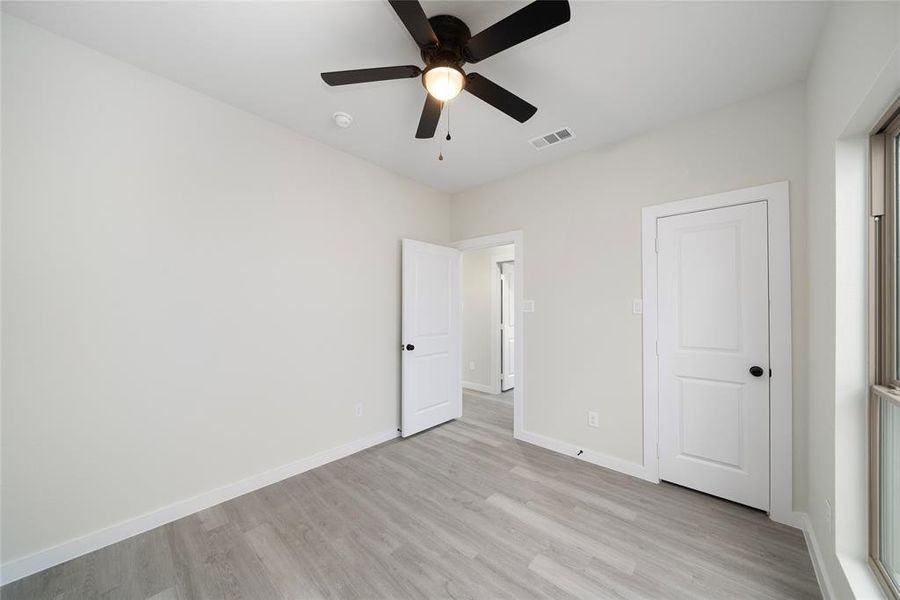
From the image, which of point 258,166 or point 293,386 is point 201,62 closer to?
point 258,166

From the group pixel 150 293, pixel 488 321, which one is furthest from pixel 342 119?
pixel 488 321

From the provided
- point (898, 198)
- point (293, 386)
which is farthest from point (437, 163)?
point (898, 198)

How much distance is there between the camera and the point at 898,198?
50.5 inches

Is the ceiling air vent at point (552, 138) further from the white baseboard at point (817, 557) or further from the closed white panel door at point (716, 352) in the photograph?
the white baseboard at point (817, 557)

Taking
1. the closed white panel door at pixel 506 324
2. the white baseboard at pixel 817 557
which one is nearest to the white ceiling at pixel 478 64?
the white baseboard at pixel 817 557

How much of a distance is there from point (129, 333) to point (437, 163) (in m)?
2.62

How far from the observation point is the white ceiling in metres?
1.59

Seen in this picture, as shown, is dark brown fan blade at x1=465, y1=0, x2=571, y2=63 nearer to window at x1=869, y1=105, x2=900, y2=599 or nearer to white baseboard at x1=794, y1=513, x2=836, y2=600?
window at x1=869, y1=105, x2=900, y2=599

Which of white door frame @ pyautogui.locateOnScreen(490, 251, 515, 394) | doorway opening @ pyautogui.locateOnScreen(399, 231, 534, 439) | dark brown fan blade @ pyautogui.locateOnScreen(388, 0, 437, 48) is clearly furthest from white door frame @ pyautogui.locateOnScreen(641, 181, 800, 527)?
white door frame @ pyautogui.locateOnScreen(490, 251, 515, 394)

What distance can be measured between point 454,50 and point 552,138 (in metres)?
1.39

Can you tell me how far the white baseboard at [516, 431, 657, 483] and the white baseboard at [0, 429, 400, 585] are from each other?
1699 millimetres

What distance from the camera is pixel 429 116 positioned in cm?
190

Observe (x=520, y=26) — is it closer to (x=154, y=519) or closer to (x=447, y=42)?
(x=447, y=42)

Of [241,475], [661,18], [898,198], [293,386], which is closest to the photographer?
[898,198]
